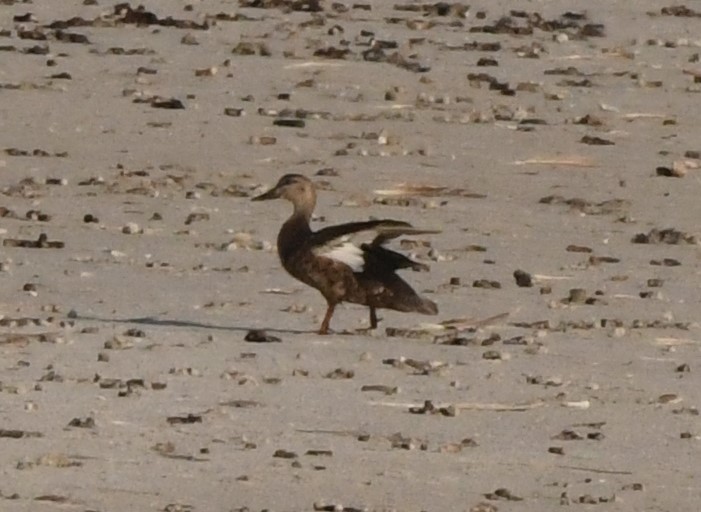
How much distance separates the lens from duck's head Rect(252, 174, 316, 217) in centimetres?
1097

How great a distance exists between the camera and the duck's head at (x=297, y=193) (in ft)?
36.0

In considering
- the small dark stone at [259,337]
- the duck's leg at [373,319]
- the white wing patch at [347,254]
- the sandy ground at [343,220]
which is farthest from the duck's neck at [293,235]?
the small dark stone at [259,337]

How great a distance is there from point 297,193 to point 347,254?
72cm

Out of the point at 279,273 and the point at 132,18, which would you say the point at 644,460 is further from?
the point at 132,18

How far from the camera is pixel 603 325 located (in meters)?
10.3

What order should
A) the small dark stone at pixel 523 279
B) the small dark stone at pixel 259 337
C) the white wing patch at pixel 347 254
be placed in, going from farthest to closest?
1. the small dark stone at pixel 523 279
2. the white wing patch at pixel 347 254
3. the small dark stone at pixel 259 337

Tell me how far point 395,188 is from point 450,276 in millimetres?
2127

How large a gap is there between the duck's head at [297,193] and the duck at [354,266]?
36 cm

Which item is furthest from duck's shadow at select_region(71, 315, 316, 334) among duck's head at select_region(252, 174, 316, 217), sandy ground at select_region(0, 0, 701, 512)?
duck's head at select_region(252, 174, 316, 217)

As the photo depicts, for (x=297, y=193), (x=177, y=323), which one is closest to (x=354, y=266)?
(x=177, y=323)

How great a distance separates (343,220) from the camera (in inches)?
501

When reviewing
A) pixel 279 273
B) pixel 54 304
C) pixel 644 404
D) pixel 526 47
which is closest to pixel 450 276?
pixel 279 273

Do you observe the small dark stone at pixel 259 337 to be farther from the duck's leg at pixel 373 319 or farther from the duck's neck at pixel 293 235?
the duck's neck at pixel 293 235

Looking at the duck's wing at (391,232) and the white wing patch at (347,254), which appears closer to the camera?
the duck's wing at (391,232)
